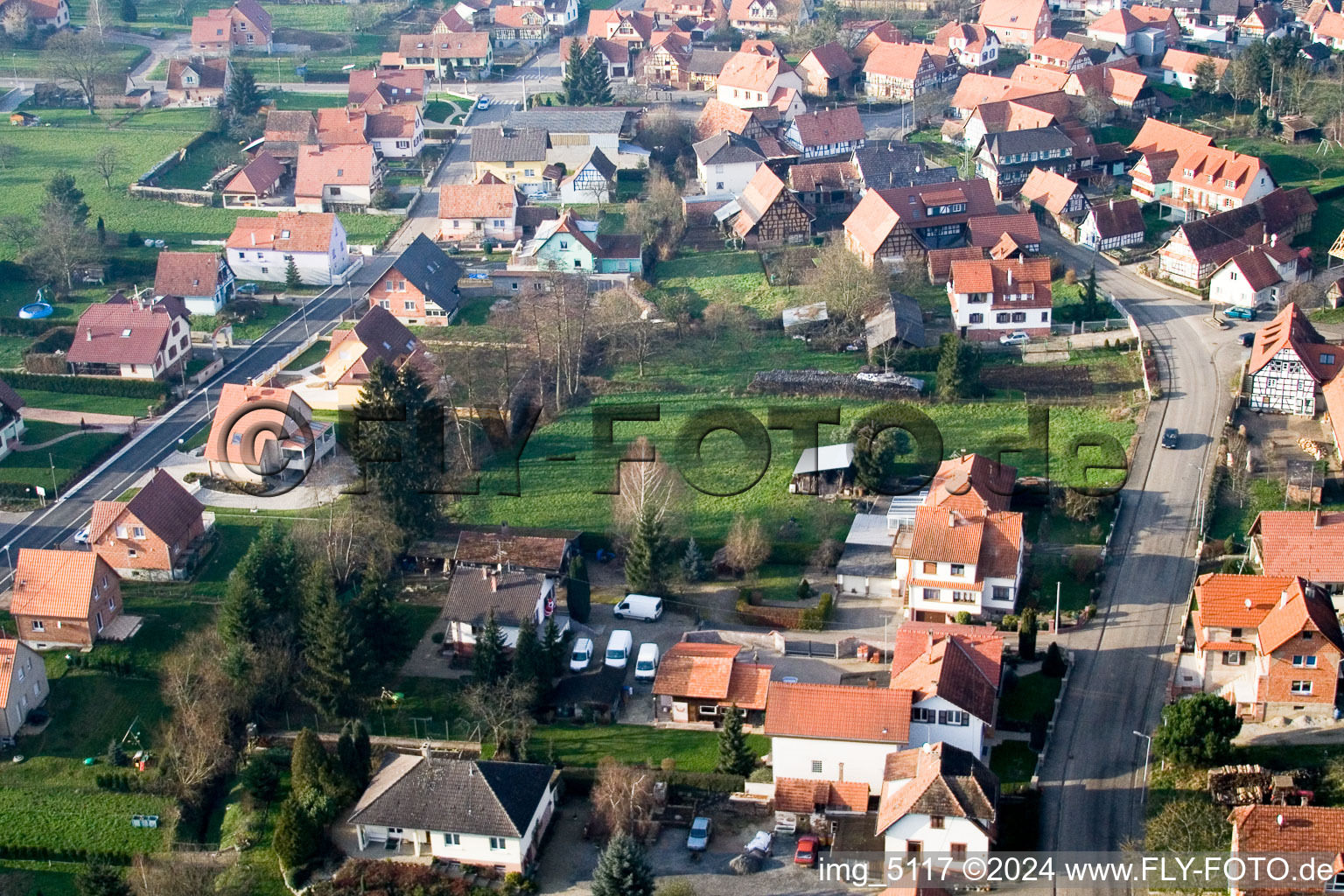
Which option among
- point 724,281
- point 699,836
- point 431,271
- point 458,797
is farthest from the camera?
point 724,281

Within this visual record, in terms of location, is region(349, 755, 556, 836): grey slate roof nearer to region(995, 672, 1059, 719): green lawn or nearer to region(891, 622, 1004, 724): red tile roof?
region(891, 622, 1004, 724): red tile roof

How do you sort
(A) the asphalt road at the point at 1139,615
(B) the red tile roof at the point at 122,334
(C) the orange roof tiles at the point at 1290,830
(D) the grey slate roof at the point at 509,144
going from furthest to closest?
(D) the grey slate roof at the point at 509,144, (B) the red tile roof at the point at 122,334, (A) the asphalt road at the point at 1139,615, (C) the orange roof tiles at the point at 1290,830

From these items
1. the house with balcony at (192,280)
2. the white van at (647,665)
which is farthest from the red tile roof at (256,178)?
the white van at (647,665)

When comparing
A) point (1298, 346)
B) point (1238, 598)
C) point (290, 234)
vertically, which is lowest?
point (290, 234)

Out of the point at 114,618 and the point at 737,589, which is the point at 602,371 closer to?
the point at 737,589

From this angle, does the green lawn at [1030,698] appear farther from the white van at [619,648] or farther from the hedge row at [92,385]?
the hedge row at [92,385]

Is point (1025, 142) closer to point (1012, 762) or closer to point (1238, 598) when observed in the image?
point (1238, 598)

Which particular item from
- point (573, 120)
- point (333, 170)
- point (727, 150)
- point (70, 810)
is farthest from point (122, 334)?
point (727, 150)

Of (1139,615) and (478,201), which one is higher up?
(478,201)
